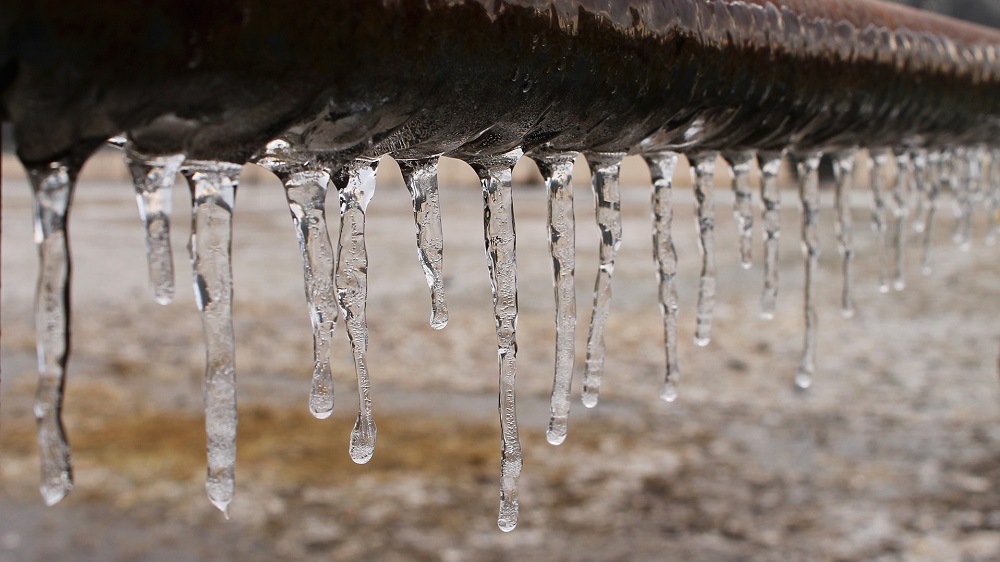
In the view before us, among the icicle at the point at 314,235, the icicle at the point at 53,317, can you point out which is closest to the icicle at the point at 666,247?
the icicle at the point at 314,235

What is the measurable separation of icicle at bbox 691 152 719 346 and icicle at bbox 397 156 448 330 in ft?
1.13

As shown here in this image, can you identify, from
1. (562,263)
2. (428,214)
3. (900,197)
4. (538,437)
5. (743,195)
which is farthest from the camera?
(538,437)

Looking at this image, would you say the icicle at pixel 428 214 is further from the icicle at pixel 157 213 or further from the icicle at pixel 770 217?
the icicle at pixel 770 217

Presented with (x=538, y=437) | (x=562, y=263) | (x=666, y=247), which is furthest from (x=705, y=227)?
(x=538, y=437)

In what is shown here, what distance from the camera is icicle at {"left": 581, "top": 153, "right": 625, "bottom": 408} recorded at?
3.17 ft

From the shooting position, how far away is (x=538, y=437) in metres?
5.05

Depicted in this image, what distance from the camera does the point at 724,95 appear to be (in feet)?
2.73

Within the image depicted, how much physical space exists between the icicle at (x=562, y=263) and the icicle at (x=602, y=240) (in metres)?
0.04

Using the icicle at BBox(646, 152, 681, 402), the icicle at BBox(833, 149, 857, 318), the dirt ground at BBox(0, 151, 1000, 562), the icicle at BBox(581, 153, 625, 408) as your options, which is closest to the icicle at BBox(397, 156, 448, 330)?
the icicle at BBox(581, 153, 625, 408)

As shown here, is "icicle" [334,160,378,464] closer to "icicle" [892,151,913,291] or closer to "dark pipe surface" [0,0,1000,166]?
"dark pipe surface" [0,0,1000,166]

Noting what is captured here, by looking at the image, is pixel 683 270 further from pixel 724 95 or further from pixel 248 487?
pixel 724 95

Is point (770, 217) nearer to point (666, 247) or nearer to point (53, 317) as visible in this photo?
point (666, 247)

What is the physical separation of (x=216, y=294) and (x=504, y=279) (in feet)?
1.00

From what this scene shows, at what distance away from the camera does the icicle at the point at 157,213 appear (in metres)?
0.56
